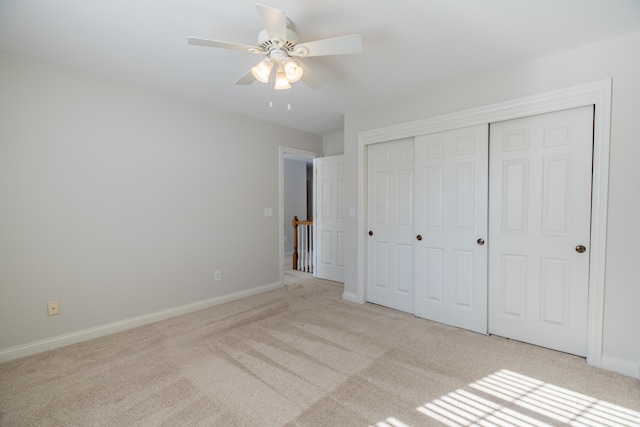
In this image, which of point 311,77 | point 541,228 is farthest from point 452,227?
point 311,77

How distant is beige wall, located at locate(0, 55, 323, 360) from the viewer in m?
2.31

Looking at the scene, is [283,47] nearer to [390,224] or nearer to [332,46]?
[332,46]

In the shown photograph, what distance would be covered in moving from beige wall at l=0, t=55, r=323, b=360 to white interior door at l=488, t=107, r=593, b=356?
289 centimetres

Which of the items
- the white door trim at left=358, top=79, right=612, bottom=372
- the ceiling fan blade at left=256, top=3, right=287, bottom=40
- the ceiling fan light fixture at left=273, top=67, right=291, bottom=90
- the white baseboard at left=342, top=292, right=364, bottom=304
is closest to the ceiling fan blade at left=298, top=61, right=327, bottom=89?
the ceiling fan light fixture at left=273, top=67, right=291, bottom=90

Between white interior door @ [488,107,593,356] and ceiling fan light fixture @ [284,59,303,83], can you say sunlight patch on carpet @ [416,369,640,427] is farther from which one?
ceiling fan light fixture @ [284,59,303,83]

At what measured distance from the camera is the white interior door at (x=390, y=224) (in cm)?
328

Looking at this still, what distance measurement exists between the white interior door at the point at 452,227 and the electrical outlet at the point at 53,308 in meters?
3.40

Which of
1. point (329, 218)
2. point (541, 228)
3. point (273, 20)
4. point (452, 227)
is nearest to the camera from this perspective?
point (273, 20)

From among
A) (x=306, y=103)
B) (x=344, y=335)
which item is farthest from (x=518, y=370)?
(x=306, y=103)

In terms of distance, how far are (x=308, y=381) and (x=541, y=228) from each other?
2.26 m

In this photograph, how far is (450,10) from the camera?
5.78ft

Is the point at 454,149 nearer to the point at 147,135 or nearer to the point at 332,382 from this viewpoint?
the point at 332,382

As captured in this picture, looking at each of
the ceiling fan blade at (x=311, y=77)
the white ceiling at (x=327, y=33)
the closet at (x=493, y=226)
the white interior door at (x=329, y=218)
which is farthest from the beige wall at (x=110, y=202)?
the closet at (x=493, y=226)

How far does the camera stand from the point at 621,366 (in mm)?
2068
